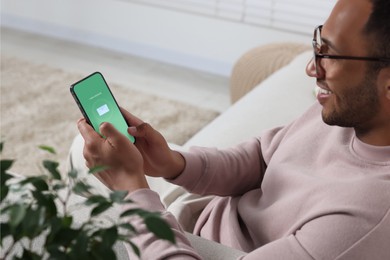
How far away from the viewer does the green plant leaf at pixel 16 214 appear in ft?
1.70

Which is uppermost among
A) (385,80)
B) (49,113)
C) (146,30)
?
(385,80)

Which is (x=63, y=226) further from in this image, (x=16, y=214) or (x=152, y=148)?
(x=152, y=148)

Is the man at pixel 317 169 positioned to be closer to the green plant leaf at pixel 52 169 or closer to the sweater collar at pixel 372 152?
the sweater collar at pixel 372 152

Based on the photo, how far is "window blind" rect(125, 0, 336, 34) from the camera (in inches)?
126

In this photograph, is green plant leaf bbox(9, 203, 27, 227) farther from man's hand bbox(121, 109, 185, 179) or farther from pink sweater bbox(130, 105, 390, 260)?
man's hand bbox(121, 109, 185, 179)

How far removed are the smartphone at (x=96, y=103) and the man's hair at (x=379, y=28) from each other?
0.43 m

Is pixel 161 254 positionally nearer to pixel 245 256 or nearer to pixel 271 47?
pixel 245 256

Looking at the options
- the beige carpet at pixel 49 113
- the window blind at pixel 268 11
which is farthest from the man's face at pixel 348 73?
the window blind at pixel 268 11

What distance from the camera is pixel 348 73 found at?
40.4 inches

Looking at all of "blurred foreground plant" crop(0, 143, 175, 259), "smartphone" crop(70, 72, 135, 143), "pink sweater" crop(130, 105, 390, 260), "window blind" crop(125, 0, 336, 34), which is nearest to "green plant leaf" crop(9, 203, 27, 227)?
"blurred foreground plant" crop(0, 143, 175, 259)

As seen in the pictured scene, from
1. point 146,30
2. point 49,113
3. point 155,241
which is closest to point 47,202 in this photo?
point 155,241

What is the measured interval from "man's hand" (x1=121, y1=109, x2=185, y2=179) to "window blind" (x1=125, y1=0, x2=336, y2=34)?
6.95 feet

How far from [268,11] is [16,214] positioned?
9.49ft

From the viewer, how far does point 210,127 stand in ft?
5.74
